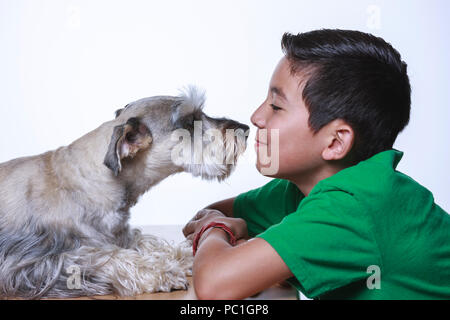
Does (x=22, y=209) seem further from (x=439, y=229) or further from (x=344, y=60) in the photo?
(x=439, y=229)

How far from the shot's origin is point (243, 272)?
1344mm

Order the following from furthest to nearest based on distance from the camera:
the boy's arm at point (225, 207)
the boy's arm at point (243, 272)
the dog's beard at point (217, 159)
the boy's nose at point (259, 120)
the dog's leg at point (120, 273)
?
the boy's arm at point (225, 207) → the dog's beard at point (217, 159) → the boy's nose at point (259, 120) → the dog's leg at point (120, 273) → the boy's arm at point (243, 272)

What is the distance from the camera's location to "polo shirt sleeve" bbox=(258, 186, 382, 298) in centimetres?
136

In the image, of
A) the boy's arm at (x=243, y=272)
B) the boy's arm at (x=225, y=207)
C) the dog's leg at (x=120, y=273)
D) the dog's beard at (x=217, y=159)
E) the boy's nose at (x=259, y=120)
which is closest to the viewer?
the boy's arm at (x=243, y=272)

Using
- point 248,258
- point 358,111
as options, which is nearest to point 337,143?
point 358,111

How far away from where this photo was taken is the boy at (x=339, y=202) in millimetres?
1369

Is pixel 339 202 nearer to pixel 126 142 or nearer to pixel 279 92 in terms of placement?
pixel 279 92

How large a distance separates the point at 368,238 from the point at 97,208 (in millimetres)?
915

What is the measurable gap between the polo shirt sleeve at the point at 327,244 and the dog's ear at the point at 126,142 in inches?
24.4

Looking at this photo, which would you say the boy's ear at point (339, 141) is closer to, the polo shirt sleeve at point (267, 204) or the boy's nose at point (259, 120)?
the boy's nose at point (259, 120)

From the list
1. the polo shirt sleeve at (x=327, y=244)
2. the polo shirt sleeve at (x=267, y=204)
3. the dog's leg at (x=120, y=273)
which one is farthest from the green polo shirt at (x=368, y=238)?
the polo shirt sleeve at (x=267, y=204)

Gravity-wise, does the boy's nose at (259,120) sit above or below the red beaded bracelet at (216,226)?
above

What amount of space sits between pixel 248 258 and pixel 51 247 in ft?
2.41
